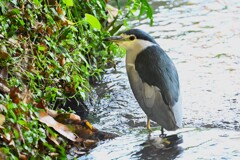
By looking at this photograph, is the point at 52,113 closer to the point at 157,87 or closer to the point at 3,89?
the point at 3,89

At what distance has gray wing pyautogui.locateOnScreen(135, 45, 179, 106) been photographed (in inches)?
187

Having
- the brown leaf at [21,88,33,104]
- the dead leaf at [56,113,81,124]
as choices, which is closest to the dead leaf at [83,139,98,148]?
the dead leaf at [56,113,81,124]

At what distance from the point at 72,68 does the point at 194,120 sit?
1.10 metres

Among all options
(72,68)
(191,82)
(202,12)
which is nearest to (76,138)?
(72,68)

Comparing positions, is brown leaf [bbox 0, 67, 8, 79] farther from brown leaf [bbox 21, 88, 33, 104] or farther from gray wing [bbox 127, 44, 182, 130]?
gray wing [bbox 127, 44, 182, 130]

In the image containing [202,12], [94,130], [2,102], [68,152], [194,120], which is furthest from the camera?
[202,12]

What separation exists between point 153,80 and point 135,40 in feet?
1.50

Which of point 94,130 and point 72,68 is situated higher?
point 72,68

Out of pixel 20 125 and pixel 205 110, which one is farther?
pixel 205 110

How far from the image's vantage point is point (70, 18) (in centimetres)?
546

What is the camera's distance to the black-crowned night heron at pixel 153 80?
15.4 ft

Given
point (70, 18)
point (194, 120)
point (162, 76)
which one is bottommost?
point (194, 120)

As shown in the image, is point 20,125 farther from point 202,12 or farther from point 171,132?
point 202,12

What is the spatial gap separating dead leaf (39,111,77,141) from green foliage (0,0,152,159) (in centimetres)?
6
